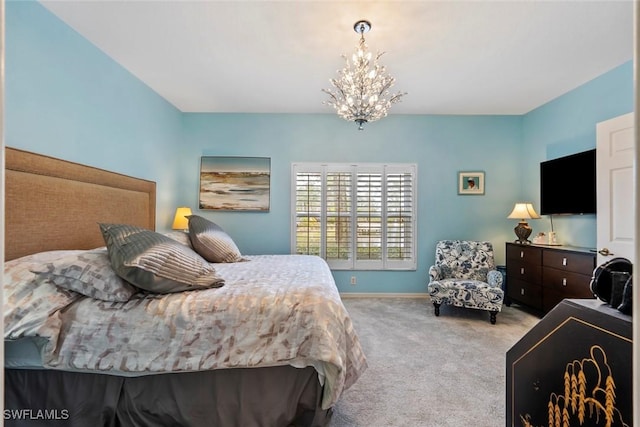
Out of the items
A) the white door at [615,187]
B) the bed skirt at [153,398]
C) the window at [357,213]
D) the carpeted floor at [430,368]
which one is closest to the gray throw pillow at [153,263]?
the bed skirt at [153,398]

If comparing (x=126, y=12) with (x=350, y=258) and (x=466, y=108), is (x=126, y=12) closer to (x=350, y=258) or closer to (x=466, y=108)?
(x=350, y=258)

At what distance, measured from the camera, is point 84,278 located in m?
1.52

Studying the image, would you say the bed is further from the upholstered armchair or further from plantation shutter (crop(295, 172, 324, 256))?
plantation shutter (crop(295, 172, 324, 256))

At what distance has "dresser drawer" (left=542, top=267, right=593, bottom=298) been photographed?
282cm

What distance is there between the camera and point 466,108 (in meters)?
4.06

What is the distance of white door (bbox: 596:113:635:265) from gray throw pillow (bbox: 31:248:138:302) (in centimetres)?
358

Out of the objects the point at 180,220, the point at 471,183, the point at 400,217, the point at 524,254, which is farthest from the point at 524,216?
the point at 180,220

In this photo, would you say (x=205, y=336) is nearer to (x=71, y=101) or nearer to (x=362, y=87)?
(x=362, y=87)

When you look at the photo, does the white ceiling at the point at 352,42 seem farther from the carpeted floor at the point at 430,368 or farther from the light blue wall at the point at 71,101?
the carpeted floor at the point at 430,368

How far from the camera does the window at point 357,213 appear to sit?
430 centimetres

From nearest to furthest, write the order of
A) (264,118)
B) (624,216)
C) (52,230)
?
(52,230) → (624,216) → (264,118)

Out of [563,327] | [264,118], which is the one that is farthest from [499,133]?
[563,327]

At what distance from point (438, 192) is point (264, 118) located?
2.72 metres

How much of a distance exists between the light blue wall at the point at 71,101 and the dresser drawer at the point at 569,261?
4.52 m
